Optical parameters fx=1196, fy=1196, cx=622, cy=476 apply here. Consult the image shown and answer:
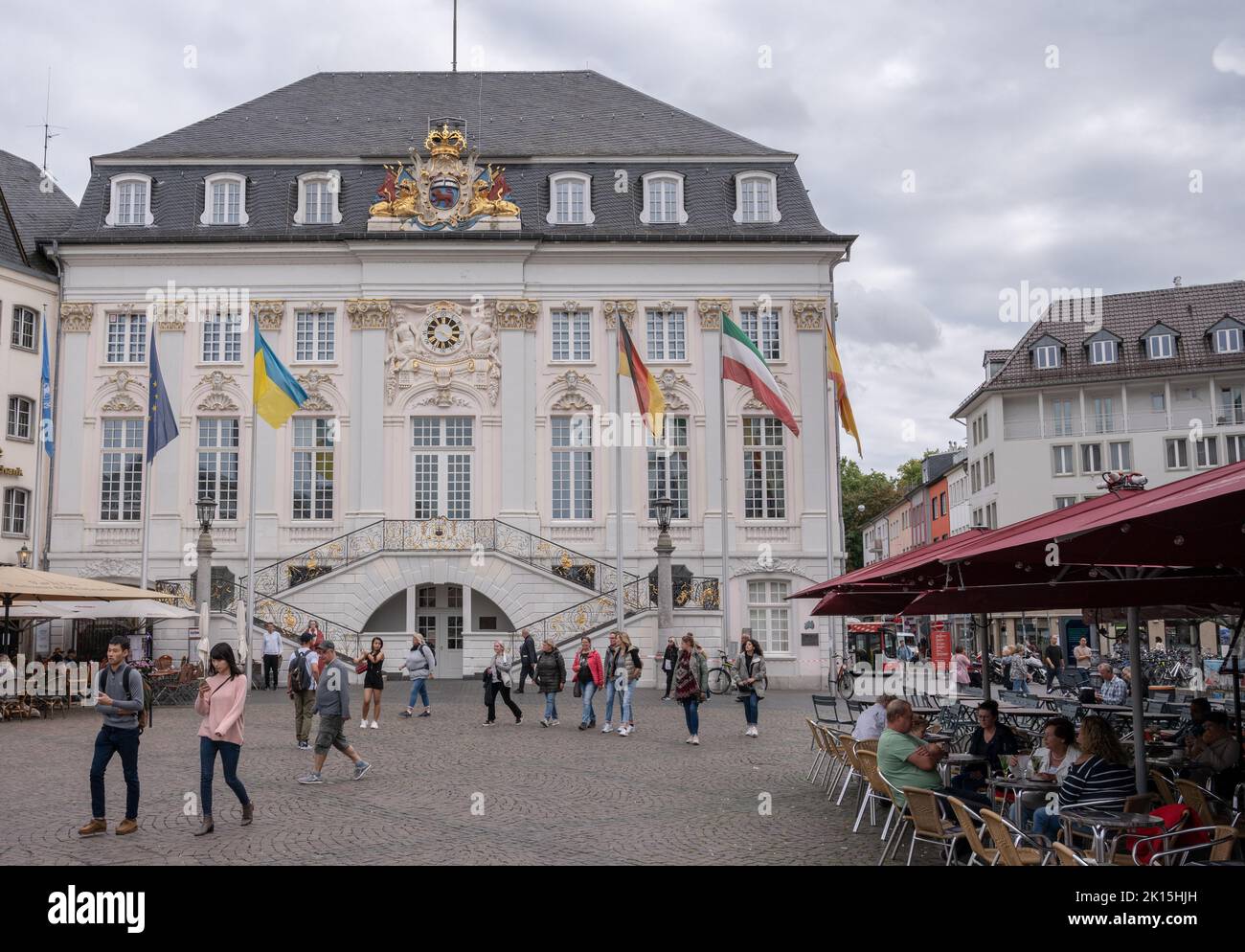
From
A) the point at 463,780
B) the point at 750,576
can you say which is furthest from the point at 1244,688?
the point at 463,780

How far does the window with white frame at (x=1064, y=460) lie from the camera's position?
57.5m

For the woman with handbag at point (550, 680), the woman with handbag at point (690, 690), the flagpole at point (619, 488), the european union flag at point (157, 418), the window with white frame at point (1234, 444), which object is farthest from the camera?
the window with white frame at point (1234, 444)

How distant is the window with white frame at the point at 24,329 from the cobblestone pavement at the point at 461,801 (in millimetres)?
19445

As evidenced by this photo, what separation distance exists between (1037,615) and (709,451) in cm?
2723

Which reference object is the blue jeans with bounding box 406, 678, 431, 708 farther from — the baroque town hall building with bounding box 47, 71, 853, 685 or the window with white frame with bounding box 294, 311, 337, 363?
the window with white frame with bounding box 294, 311, 337, 363

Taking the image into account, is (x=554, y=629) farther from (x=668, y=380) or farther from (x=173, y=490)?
(x=173, y=490)

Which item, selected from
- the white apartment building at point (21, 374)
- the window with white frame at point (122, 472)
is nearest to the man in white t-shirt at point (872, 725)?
the window with white frame at point (122, 472)

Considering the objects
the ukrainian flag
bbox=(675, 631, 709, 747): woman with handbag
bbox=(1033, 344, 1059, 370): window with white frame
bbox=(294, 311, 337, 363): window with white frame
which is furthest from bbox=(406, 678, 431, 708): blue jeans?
bbox=(1033, 344, 1059, 370): window with white frame

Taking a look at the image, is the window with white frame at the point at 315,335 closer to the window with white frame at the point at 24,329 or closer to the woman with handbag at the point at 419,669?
the window with white frame at the point at 24,329

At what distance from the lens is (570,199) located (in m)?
38.4

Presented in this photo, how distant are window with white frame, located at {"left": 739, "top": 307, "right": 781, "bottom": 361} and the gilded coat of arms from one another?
795 cm

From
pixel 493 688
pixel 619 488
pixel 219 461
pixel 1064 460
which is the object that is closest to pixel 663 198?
pixel 619 488
